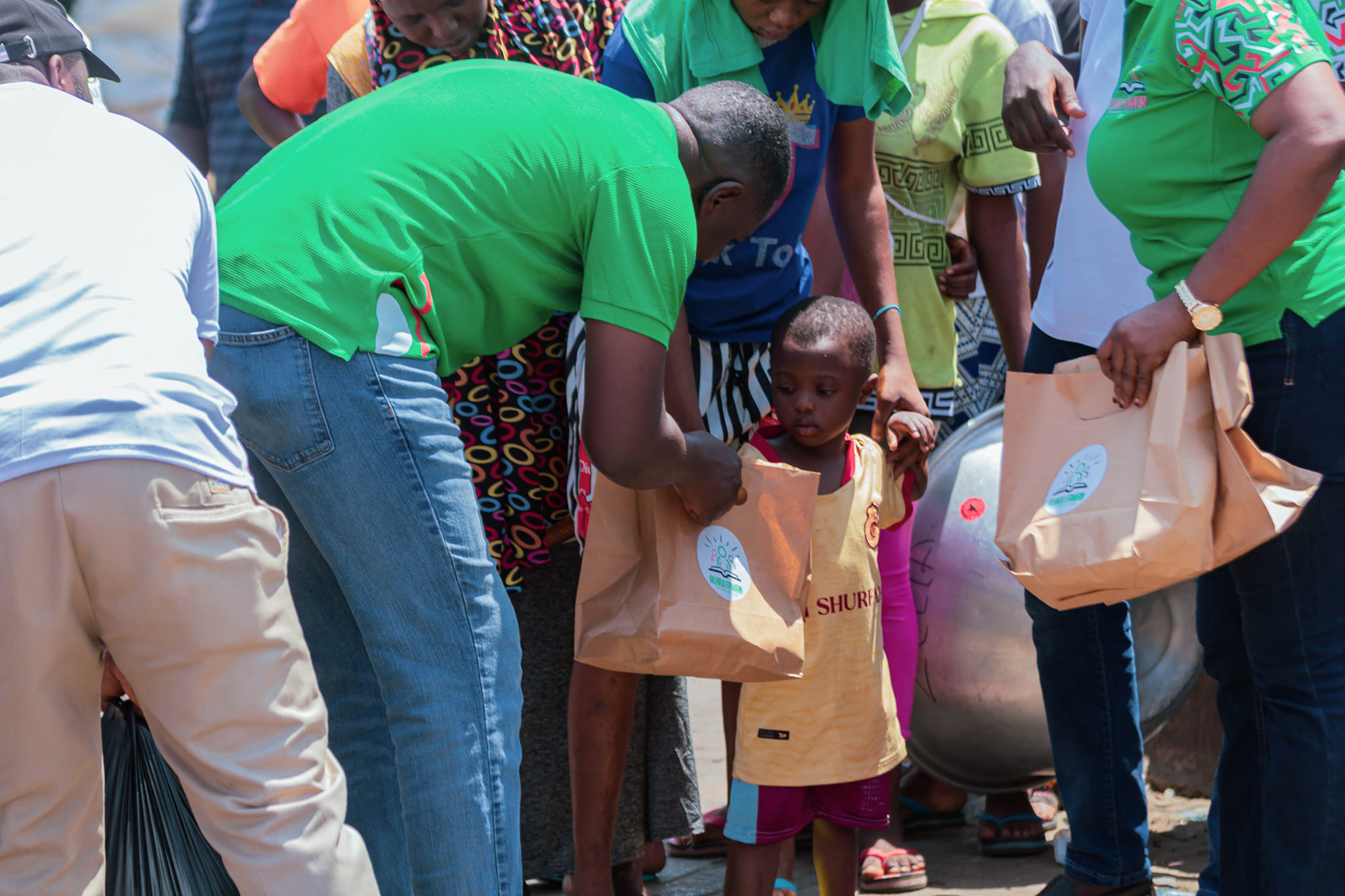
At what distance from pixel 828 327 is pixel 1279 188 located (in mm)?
934

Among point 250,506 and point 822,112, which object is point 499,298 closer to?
point 250,506

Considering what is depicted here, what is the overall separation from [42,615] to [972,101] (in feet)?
9.00

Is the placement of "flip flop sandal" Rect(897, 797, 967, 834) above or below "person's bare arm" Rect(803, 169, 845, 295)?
below

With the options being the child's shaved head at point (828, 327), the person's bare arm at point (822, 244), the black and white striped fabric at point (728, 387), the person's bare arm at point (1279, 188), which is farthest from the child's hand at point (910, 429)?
the person's bare arm at point (1279, 188)

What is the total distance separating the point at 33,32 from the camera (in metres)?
2.34

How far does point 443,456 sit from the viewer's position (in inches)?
81.4

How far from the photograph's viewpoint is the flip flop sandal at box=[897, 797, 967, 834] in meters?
3.58

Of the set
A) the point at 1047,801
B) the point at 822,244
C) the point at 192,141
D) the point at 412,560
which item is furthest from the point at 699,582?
the point at 192,141

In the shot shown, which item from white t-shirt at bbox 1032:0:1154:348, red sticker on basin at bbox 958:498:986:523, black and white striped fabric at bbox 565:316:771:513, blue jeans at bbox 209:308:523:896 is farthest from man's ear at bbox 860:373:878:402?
blue jeans at bbox 209:308:523:896

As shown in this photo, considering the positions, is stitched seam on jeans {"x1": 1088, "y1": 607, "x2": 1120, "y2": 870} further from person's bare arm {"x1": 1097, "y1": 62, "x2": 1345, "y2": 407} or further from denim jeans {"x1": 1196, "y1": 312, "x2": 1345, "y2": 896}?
person's bare arm {"x1": 1097, "y1": 62, "x2": 1345, "y2": 407}

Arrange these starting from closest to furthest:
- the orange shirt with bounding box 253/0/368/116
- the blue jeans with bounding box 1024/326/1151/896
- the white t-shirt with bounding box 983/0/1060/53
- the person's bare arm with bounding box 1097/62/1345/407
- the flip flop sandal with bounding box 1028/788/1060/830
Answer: the person's bare arm with bounding box 1097/62/1345/407 → the blue jeans with bounding box 1024/326/1151/896 → the flip flop sandal with bounding box 1028/788/1060/830 → the orange shirt with bounding box 253/0/368/116 → the white t-shirt with bounding box 983/0/1060/53

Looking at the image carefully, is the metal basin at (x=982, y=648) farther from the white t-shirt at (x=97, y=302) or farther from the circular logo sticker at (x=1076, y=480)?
the white t-shirt at (x=97, y=302)

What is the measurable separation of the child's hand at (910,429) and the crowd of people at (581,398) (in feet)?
0.06

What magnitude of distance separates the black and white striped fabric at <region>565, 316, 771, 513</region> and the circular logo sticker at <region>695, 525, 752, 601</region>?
0.44 m
